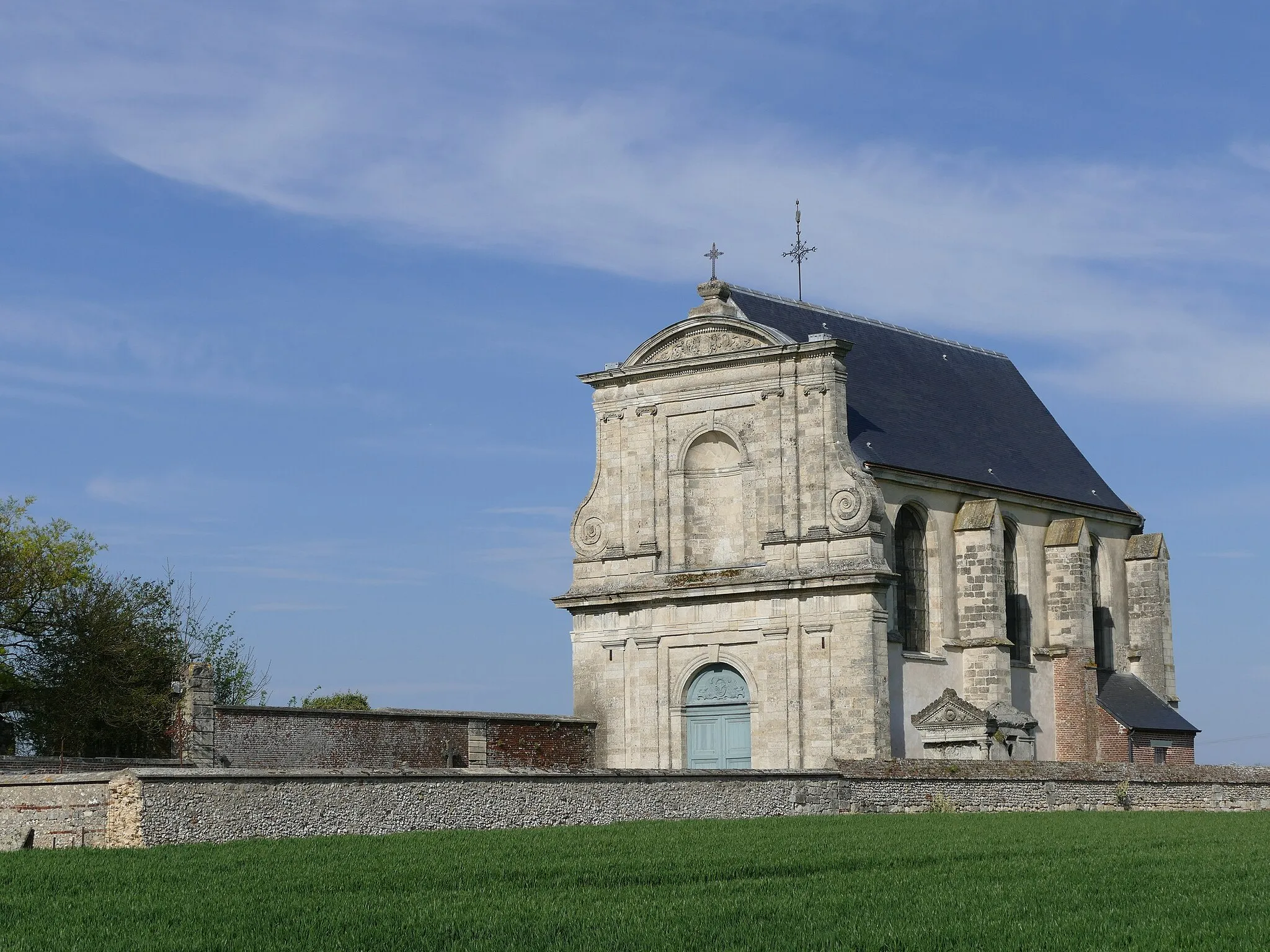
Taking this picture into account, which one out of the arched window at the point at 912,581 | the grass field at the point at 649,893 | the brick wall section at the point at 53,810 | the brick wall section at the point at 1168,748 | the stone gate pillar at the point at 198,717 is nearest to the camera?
the grass field at the point at 649,893

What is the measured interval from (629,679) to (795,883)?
2114 centimetres

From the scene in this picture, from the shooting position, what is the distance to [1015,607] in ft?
129

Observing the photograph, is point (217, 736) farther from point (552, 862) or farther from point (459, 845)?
point (552, 862)

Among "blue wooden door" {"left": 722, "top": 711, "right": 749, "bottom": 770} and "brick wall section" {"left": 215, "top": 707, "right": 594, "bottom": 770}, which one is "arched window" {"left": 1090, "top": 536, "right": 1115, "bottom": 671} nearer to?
"blue wooden door" {"left": 722, "top": 711, "right": 749, "bottom": 770}

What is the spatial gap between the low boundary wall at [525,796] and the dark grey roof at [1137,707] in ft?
19.3

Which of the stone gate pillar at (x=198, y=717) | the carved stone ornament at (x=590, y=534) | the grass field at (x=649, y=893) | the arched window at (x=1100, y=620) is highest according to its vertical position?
the carved stone ornament at (x=590, y=534)

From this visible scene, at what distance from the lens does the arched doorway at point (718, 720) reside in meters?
35.3

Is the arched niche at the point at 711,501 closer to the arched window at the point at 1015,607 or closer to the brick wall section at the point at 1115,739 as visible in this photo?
the arched window at the point at 1015,607

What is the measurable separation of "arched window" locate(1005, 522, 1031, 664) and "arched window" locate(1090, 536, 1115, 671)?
343 centimetres

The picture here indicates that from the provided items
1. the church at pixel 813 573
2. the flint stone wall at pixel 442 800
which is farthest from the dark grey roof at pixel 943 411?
the flint stone wall at pixel 442 800

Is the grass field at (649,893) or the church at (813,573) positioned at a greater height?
the church at (813,573)

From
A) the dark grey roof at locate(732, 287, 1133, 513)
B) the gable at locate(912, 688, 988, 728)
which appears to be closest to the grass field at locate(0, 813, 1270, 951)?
the gable at locate(912, 688, 988, 728)

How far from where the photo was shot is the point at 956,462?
126ft

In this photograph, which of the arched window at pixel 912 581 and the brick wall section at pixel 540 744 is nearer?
the brick wall section at pixel 540 744
